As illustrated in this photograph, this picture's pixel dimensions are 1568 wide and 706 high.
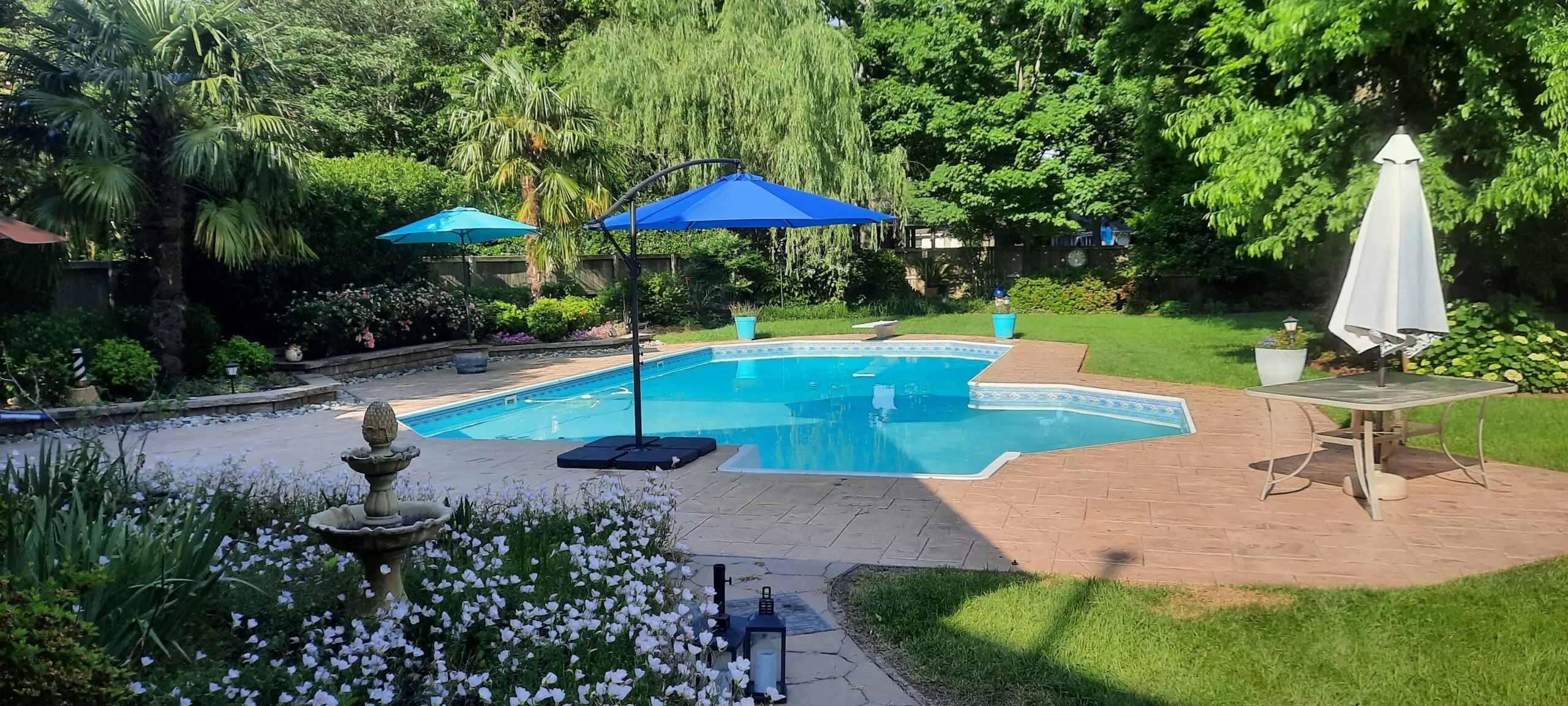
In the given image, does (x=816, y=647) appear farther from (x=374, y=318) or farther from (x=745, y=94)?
(x=745, y=94)

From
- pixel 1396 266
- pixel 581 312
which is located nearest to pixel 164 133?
pixel 581 312

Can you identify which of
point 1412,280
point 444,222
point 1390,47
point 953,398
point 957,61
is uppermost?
point 957,61

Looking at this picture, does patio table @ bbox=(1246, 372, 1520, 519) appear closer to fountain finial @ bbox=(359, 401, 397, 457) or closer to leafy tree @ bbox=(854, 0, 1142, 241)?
fountain finial @ bbox=(359, 401, 397, 457)

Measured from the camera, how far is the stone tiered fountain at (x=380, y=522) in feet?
10.9

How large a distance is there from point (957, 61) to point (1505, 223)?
14078 millimetres

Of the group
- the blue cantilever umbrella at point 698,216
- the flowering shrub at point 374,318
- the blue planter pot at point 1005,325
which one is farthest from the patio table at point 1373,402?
the flowering shrub at point 374,318

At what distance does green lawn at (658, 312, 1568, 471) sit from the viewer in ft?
24.0

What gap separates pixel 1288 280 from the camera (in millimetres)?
20188

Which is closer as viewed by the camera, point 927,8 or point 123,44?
point 123,44

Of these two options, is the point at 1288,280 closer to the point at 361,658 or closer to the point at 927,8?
the point at 927,8

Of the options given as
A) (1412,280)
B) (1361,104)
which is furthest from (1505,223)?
(1412,280)

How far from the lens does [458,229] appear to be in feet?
44.7

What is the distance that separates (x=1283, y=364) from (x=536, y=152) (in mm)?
12594

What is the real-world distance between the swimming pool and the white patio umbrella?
2548mm
